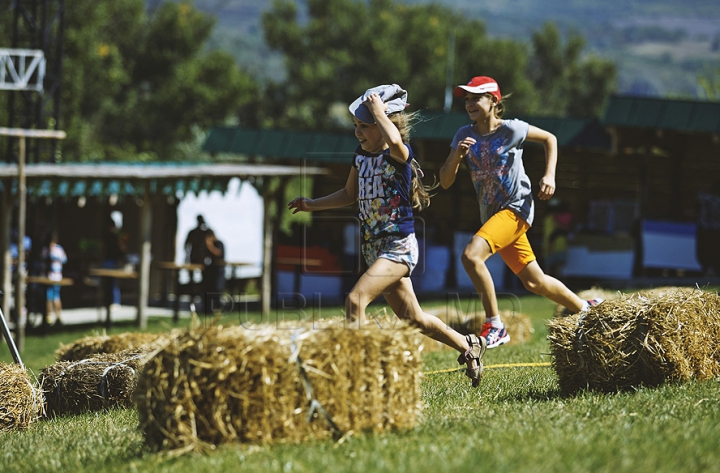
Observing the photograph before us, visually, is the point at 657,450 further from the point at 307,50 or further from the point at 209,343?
the point at 307,50

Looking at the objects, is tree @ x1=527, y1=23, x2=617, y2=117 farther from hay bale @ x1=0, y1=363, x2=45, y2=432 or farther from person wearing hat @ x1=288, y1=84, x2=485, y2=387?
person wearing hat @ x1=288, y1=84, x2=485, y2=387

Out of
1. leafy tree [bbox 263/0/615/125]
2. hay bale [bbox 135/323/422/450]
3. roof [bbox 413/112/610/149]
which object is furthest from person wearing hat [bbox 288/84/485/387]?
leafy tree [bbox 263/0/615/125]

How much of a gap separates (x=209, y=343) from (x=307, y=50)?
82873mm

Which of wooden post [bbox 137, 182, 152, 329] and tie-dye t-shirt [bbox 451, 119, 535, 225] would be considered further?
wooden post [bbox 137, 182, 152, 329]

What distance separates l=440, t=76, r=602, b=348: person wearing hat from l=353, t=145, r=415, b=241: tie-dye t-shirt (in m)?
0.93

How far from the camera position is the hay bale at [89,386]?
7.88 m

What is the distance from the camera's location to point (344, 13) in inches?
3388

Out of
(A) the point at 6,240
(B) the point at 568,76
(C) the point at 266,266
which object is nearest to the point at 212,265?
(C) the point at 266,266

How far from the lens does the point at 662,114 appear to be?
20.1 m

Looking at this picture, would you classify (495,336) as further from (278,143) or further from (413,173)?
(278,143)

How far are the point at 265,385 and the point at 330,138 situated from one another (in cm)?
1921

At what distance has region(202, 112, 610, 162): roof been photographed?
70.1 feet

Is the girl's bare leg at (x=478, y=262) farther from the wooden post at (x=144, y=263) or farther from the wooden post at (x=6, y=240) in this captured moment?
the wooden post at (x=144, y=263)

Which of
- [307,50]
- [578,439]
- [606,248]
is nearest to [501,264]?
[606,248]
